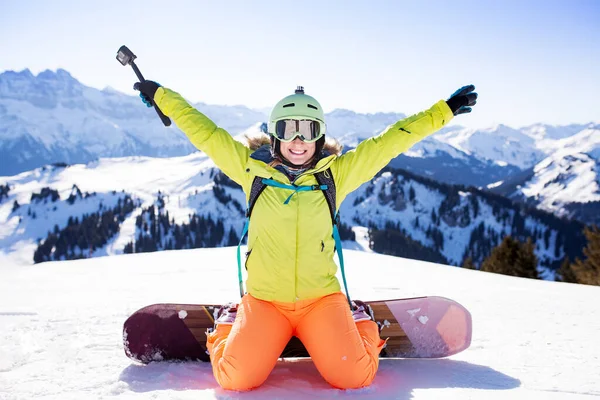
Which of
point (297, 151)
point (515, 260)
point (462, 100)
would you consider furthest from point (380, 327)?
point (515, 260)

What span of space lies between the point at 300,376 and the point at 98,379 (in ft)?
5.64

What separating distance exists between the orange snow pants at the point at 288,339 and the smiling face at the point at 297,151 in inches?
49.3

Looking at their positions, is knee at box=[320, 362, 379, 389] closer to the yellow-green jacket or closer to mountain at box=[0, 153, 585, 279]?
the yellow-green jacket

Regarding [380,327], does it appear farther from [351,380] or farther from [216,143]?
[216,143]

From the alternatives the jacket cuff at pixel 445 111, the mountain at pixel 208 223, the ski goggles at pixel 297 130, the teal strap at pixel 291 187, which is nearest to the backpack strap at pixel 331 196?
the teal strap at pixel 291 187

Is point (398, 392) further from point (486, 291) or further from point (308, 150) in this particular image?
point (486, 291)

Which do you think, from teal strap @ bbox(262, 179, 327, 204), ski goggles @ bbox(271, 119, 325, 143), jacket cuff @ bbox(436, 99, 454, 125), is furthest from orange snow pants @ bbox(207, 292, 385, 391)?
jacket cuff @ bbox(436, 99, 454, 125)

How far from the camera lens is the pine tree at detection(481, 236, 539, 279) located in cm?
3428

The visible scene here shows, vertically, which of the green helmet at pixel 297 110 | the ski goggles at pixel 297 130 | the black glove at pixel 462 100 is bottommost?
the ski goggles at pixel 297 130

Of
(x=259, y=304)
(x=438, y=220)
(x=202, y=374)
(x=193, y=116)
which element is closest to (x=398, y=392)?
(x=259, y=304)

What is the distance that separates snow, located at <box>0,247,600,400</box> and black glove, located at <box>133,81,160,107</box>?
102 inches

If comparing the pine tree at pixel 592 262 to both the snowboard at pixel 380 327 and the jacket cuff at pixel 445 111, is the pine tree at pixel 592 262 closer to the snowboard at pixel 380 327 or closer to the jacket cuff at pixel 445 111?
the snowboard at pixel 380 327

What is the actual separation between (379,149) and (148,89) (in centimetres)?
246

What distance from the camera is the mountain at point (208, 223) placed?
5556 inches
